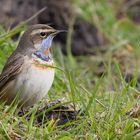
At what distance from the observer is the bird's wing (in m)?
6.81

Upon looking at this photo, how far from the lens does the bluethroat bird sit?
6.64 m

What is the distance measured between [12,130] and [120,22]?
21.0 feet

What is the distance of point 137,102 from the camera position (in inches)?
255

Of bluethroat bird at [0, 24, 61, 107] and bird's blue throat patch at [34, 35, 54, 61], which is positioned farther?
bird's blue throat patch at [34, 35, 54, 61]

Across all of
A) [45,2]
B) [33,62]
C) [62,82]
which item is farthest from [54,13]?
[33,62]

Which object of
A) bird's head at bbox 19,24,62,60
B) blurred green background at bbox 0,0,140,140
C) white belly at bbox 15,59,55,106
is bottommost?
blurred green background at bbox 0,0,140,140

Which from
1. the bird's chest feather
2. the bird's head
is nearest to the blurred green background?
the bird's chest feather

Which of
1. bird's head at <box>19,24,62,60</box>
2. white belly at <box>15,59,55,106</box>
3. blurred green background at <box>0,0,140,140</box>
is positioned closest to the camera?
blurred green background at <box>0,0,140,140</box>

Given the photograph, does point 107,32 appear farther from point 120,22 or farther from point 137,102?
point 137,102

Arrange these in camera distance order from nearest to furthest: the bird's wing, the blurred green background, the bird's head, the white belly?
the blurred green background, the white belly, the bird's wing, the bird's head

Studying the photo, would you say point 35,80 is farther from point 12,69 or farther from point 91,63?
point 91,63

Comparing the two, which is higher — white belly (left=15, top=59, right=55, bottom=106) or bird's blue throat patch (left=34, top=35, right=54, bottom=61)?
bird's blue throat patch (left=34, top=35, right=54, bottom=61)

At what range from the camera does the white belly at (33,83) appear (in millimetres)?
6625

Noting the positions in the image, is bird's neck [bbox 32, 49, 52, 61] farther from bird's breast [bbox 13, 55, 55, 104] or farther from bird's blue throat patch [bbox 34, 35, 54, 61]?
bird's breast [bbox 13, 55, 55, 104]
